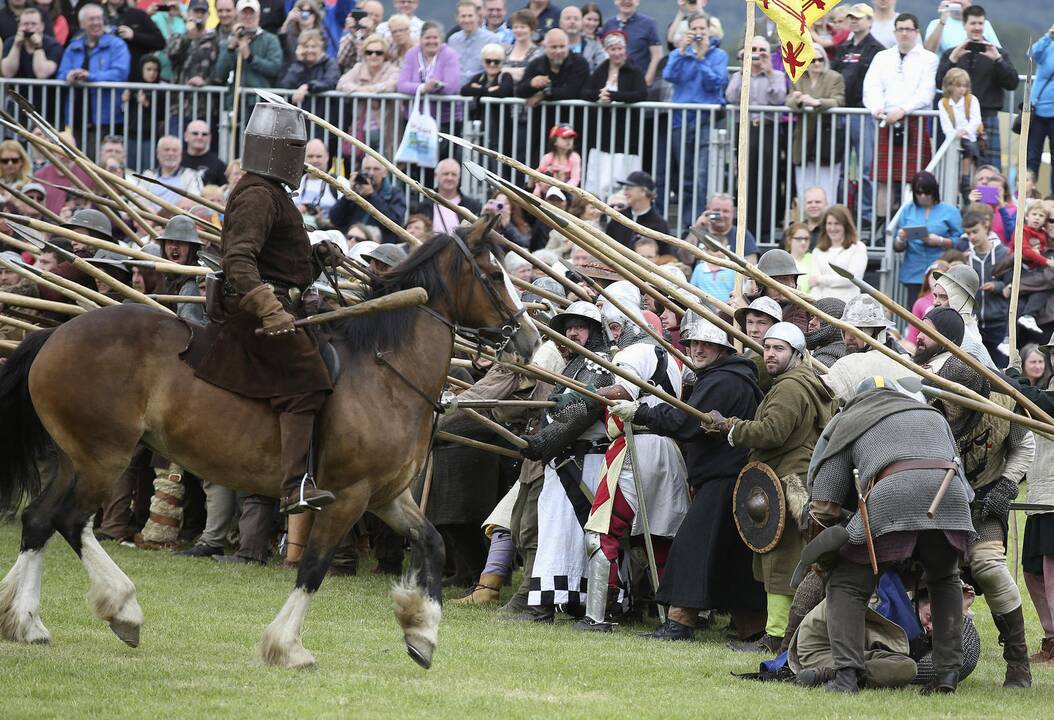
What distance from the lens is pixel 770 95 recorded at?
53.5 ft

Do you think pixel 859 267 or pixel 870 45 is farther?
pixel 870 45

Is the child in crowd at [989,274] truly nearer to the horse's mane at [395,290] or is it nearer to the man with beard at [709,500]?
the man with beard at [709,500]

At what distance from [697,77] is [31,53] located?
7695mm

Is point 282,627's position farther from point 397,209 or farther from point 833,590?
point 397,209

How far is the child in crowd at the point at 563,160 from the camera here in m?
15.5

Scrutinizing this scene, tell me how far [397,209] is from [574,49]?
2707mm

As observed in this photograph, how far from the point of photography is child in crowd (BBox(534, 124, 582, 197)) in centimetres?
1552

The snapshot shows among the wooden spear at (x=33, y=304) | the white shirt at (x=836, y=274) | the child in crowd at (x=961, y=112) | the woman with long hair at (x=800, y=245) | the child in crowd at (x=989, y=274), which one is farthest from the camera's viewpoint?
the child in crowd at (x=961, y=112)

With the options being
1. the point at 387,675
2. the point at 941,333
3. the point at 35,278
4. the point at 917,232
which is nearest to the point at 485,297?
the point at 387,675

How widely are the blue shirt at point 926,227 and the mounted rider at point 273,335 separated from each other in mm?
8253

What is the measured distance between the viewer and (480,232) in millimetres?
8758

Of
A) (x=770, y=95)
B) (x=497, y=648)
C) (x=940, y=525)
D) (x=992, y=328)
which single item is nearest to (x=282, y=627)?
(x=497, y=648)

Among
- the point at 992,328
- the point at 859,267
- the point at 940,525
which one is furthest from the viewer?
the point at 992,328

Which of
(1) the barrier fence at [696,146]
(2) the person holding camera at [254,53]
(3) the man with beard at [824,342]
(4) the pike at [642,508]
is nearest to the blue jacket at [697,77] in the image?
(1) the barrier fence at [696,146]
